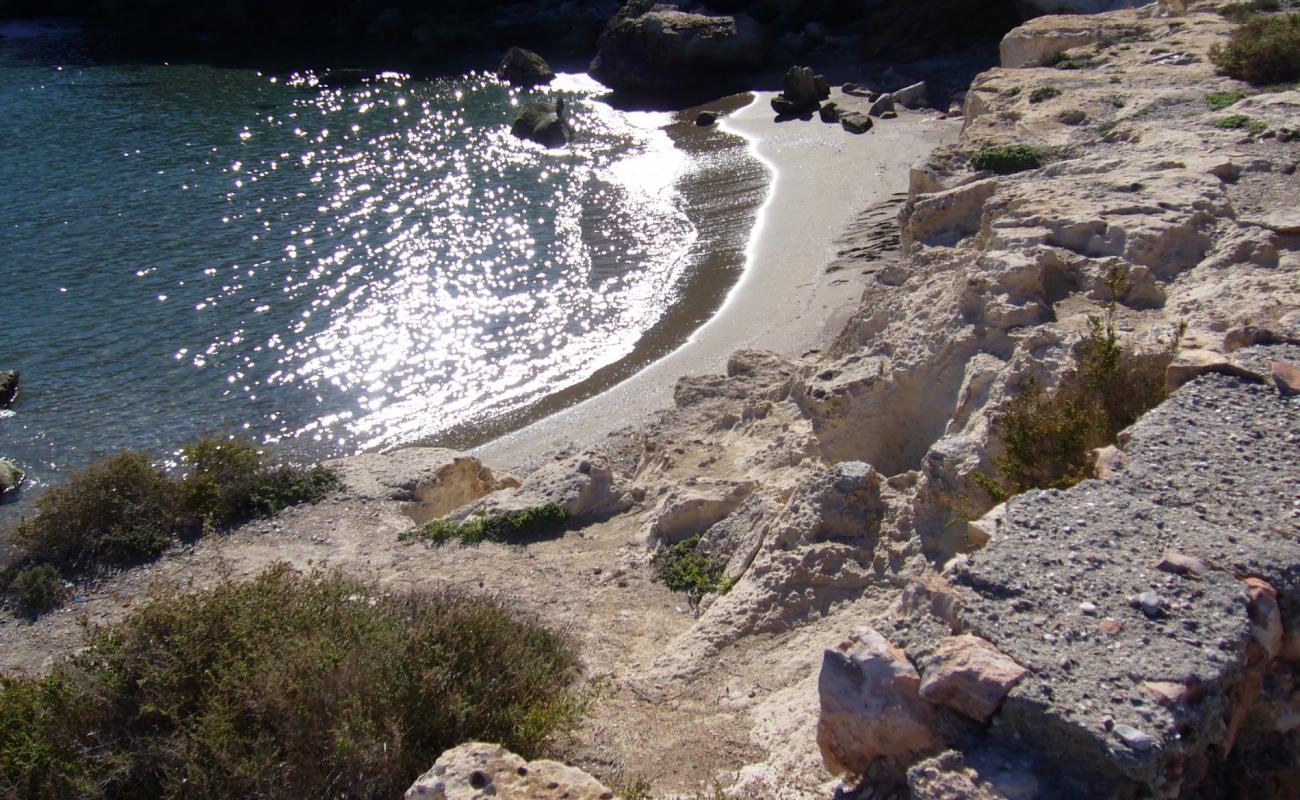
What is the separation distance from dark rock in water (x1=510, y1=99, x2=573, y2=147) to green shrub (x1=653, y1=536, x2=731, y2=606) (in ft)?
80.6

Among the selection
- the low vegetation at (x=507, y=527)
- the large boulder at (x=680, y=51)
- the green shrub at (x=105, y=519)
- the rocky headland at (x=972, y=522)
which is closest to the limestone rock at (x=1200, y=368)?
the rocky headland at (x=972, y=522)

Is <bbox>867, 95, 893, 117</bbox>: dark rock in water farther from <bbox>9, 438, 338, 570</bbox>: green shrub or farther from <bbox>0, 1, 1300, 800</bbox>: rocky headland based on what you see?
<bbox>9, 438, 338, 570</bbox>: green shrub

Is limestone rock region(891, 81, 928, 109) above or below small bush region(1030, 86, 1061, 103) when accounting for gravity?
below

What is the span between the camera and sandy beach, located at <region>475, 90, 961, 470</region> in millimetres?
18062

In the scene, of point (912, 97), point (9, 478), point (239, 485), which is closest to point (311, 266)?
point (9, 478)

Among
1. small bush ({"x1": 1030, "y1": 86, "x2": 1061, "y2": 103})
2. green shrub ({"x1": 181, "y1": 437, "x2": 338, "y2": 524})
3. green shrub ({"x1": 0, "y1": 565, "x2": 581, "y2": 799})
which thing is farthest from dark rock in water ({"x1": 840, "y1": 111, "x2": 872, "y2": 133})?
green shrub ({"x1": 0, "y1": 565, "x2": 581, "y2": 799})

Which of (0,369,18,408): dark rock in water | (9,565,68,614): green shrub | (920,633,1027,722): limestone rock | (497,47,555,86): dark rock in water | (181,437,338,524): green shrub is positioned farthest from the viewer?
(497,47,555,86): dark rock in water

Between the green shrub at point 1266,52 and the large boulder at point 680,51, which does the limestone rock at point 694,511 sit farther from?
the large boulder at point 680,51

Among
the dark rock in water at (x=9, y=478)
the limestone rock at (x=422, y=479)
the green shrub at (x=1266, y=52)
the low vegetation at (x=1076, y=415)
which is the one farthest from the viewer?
the dark rock in water at (x=9, y=478)

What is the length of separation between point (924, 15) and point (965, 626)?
3839 centimetres

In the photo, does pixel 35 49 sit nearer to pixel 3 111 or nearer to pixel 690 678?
pixel 3 111

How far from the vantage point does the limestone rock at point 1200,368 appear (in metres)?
7.11

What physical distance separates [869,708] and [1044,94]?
13.5m

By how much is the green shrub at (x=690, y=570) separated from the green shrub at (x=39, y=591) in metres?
7.62
